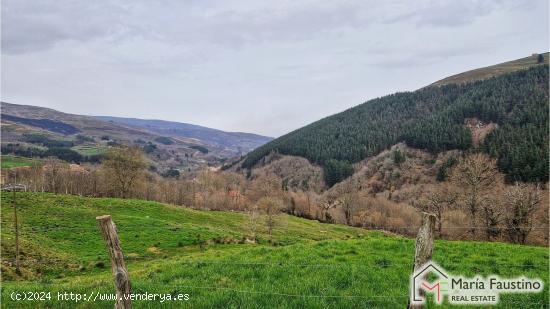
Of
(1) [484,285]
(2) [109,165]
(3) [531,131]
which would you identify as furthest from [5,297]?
(3) [531,131]

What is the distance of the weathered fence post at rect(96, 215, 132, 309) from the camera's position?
8620mm

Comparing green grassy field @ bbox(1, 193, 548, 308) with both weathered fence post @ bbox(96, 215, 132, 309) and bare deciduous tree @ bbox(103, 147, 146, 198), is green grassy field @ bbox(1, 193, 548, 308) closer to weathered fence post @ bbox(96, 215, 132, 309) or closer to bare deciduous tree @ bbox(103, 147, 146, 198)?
weathered fence post @ bbox(96, 215, 132, 309)

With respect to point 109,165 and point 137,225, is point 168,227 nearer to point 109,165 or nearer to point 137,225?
point 137,225

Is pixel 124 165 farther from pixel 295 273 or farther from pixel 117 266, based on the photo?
pixel 117 266

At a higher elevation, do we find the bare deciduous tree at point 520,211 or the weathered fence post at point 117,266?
the weathered fence post at point 117,266

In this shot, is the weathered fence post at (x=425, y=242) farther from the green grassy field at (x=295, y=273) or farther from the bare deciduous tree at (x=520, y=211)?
the bare deciduous tree at (x=520, y=211)

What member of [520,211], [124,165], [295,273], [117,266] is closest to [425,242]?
[295,273]

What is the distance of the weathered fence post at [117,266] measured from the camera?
862 cm

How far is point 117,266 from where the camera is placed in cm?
871

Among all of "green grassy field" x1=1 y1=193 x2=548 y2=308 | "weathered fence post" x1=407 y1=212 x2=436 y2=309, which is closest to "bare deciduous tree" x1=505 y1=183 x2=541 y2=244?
"green grassy field" x1=1 y1=193 x2=548 y2=308

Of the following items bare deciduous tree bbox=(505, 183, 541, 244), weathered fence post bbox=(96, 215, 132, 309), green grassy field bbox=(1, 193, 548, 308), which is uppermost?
weathered fence post bbox=(96, 215, 132, 309)

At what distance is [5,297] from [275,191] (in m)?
154

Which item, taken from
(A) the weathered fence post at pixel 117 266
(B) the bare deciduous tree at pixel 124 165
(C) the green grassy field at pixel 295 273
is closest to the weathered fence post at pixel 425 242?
(C) the green grassy field at pixel 295 273

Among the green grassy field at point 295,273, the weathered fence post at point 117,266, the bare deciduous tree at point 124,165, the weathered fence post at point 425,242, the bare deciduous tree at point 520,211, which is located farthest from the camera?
the bare deciduous tree at point 124,165
